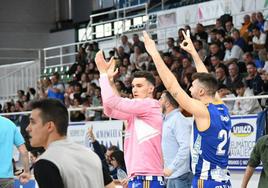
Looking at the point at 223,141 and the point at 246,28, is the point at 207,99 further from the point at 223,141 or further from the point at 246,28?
the point at 246,28

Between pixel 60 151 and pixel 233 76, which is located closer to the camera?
pixel 60 151

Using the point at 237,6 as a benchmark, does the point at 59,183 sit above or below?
below

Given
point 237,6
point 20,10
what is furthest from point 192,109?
point 20,10

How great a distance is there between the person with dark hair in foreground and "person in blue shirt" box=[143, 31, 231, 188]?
7.36 feet

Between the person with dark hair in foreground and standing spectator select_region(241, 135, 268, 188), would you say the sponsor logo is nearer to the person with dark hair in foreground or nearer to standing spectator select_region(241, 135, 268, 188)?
standing spectator select_region(241, 135, 268, 188)

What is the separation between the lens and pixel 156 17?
2339cm

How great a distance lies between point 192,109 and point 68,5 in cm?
2759

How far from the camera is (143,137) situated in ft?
22.4

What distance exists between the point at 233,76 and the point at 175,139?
556cm

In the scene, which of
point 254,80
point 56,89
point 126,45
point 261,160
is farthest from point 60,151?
point 56,89

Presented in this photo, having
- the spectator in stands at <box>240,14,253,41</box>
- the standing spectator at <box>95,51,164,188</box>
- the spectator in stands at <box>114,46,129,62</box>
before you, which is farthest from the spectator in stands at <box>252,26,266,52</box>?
the standing spectator at <box>95,51,164,188</box>

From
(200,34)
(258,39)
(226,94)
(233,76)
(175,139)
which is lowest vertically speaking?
(175,139)

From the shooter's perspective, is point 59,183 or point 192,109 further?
point 192,109

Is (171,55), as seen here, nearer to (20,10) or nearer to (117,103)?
(117,103)
